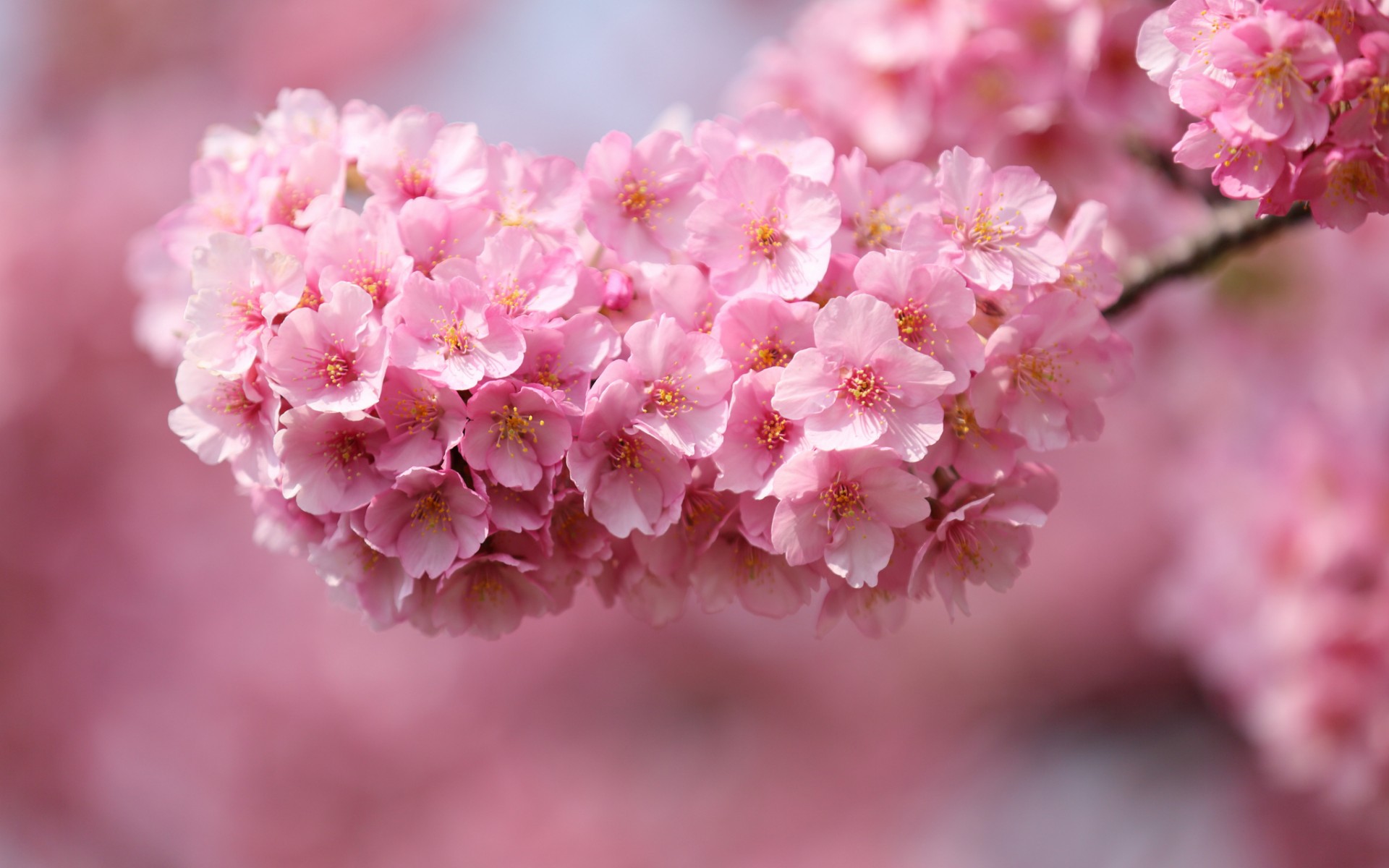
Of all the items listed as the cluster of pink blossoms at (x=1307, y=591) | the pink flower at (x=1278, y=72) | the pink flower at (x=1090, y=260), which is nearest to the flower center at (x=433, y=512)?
the pink flower at (x=1090, y=260)

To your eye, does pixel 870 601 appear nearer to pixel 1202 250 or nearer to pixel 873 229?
pixel 873 229

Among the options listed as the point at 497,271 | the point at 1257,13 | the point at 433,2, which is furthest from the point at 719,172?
the point at 433,2

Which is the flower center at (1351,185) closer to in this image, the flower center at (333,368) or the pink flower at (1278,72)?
the pink flower at (1278,72)

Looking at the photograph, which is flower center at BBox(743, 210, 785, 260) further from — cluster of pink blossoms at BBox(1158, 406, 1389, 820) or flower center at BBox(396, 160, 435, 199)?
cluster of pink blossoms at BBox(1158, 406, 1389, 820)

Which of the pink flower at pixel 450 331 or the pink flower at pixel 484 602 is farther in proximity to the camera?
the pink flower at pixel 484 602

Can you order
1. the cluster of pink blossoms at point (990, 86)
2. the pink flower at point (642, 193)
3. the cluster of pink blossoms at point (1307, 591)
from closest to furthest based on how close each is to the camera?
the pink flower at point (642, 193) → the cluster of pink blossoms at point (990, 86) → the cluster of pink blossoms at point (1307, 591)

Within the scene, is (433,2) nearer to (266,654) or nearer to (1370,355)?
(266,654)
